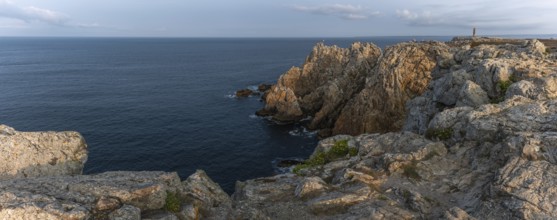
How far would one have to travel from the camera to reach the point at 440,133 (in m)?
27.6

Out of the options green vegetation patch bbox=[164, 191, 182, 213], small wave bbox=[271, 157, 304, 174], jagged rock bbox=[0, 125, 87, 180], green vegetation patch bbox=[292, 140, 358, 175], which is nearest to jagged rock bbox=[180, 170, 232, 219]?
green vegetation patch bbox=[164, 191, 182, 213]

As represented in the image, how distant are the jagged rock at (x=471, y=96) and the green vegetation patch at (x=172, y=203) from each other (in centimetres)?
2530

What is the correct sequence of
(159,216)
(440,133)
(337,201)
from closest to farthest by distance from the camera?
1. (159,216)
2. (337,201)
3. (440,133)

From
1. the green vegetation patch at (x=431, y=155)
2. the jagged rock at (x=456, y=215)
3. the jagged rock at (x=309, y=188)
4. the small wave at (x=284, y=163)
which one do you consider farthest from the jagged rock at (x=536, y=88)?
the small wave at (x=284, y=163)

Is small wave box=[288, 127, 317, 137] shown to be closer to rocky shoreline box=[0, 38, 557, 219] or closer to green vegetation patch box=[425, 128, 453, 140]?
rocky shoreline box=[0, 38, 557, 219]

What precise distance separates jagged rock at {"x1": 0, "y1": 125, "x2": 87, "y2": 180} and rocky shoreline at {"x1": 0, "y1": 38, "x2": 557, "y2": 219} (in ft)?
0.21

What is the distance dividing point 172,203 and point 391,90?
178 ft

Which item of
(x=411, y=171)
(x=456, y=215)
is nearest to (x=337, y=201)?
(x=411, y=171)

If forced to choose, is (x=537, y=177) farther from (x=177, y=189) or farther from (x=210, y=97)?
(x=210, y=97)

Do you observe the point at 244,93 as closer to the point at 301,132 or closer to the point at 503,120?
the point at 301,132

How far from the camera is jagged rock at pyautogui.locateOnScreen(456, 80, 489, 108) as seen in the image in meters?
30.4

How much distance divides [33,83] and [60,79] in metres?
10.7

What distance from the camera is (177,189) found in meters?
20.5

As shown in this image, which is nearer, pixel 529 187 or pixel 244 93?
pixel 529 187
